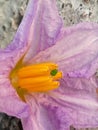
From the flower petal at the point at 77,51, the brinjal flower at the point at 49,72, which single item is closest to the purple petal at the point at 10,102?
the brinjal flower at the point at 49,72

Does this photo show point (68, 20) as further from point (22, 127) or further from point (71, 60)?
point (22, 127)

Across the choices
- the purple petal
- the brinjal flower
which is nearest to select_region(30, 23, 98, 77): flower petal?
the brinjal flower

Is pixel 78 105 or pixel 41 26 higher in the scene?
pixel 41 26

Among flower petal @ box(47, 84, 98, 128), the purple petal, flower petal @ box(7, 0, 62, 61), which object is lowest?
flower petal @ box(47, 84, 98, 128)

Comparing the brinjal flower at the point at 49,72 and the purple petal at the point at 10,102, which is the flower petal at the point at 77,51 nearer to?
the brinjal flower at the point at 49,72

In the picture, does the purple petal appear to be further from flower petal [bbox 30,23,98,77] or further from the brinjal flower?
flower petal [bbox 30,23,98,77]

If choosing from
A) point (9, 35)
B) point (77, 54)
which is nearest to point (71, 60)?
point (77, 54)
